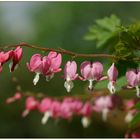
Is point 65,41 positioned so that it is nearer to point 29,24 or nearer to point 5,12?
point 5,12

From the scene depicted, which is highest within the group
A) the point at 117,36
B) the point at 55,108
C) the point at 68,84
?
the point at 117,36

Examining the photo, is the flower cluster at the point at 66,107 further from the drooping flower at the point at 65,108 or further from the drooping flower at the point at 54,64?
the drooping flower at the point at 54,64

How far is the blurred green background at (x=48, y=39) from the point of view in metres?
6.61

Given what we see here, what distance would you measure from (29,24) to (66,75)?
28.3 ft

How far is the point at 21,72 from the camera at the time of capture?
798 cm

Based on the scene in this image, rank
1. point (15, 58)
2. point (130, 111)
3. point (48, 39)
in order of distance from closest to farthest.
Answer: point (15, 58) < point (130, 111) < point (48, 39)

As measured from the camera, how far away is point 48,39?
8.51m

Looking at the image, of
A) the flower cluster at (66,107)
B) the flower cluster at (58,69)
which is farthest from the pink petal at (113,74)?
the flower cluster at (66,107)

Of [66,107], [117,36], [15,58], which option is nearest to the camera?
[15,58]

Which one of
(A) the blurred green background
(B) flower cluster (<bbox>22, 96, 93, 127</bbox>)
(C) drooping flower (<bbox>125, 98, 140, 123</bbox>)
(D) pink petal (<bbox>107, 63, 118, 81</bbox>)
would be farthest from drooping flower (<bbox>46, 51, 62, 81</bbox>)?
(A) the blurred green background

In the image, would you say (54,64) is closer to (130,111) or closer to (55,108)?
(130,111)

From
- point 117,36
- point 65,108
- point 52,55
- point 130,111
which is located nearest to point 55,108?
point 65,108

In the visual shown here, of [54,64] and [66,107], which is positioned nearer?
[54,64]

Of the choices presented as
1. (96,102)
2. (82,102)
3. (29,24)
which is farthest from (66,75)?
(29,24)
